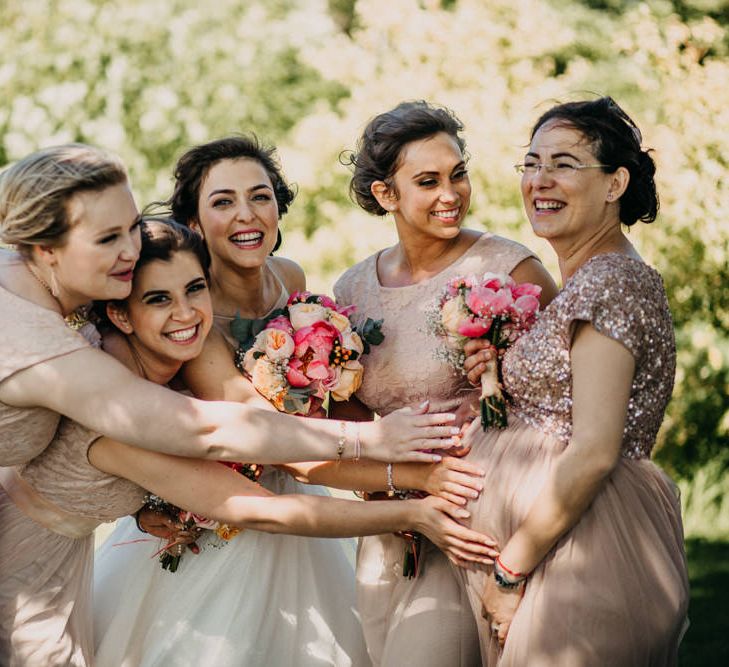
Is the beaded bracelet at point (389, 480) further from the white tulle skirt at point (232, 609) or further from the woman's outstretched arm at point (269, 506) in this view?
the white tulle skirt at point (232, 609)

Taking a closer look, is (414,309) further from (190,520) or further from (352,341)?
(190,520)

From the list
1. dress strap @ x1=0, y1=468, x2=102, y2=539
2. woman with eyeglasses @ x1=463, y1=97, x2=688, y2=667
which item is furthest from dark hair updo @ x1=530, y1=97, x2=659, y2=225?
dress strap @ x1=0, y1=468, x2=102, y2=539

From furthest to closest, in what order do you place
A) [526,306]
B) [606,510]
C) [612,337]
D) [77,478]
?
[77,478] < [526,306] < [606,510] < [612,337]

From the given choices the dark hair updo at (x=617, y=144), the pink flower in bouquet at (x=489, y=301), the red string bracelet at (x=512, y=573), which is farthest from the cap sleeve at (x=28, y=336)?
the dark hair updo at (x=617, y=144)

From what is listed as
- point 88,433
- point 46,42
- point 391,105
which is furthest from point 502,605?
point 46,42

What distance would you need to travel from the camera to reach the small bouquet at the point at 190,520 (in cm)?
410

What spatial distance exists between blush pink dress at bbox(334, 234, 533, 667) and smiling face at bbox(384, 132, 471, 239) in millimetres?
175

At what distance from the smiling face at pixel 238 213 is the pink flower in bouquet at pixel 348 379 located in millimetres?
672

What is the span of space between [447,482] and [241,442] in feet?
2.66

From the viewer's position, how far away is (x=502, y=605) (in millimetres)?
3633

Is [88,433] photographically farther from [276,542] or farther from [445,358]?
[445,358]

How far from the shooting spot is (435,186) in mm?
4410

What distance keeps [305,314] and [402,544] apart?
1101 millimetres

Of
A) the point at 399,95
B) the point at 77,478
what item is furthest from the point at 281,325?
the point at 399,95
